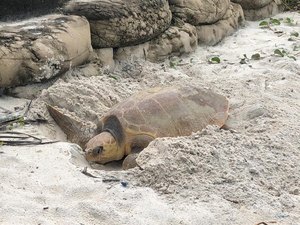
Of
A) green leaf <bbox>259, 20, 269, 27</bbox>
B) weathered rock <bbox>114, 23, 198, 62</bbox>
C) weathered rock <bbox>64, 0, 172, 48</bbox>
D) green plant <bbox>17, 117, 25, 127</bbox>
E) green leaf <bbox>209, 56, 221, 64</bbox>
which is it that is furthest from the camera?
green leaf <bbox>259, 20, 269, 27</bbox>

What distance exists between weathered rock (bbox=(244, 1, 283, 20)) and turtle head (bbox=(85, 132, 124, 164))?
3.84 m

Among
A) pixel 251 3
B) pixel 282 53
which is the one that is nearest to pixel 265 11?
pixel 251 3

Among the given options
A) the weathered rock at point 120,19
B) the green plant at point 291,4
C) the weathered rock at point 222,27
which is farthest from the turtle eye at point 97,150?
the green plant at point 291,4

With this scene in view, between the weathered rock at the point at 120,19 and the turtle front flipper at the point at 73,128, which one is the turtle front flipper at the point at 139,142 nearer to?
the turtle front flipper at the point at 73,128

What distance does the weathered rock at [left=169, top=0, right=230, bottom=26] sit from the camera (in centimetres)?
528

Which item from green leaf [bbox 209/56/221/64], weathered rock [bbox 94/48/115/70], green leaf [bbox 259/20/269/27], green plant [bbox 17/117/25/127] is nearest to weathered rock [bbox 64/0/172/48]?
weathered rock [bbox 94/48/115/70]

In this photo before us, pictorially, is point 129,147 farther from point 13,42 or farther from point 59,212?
point 13,42

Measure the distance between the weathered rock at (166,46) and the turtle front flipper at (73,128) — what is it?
4.37 ft

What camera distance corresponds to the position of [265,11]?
21.6 feet

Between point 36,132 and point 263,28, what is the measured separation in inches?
142

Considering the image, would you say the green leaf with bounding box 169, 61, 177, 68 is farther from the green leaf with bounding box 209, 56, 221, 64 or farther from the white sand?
the white sand

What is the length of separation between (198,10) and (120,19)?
3.94 ft

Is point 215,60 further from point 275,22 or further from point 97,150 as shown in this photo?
point 97,150

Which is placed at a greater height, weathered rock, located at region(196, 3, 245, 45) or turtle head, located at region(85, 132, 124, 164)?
turtle head, located at region(85, 132, 124, 164)
